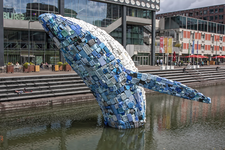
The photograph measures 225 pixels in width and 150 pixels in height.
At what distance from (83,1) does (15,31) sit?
34.1 ft

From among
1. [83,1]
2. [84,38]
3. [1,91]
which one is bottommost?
[1,91]

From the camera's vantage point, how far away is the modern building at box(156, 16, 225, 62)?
52844 mm

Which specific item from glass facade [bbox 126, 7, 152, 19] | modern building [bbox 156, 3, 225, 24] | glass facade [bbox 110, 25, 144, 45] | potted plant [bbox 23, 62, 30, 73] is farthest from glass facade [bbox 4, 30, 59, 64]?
modern building [bbox 156, 3, 225, 24]

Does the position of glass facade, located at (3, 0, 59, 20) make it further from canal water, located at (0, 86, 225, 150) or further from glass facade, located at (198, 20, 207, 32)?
glass facade, located at (198, 20, 207, 32)

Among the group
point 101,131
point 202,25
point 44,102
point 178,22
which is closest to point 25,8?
point 44,102

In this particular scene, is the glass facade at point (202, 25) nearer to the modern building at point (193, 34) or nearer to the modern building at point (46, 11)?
the modern building at point (193, 34)

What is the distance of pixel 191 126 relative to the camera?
10.8 metres

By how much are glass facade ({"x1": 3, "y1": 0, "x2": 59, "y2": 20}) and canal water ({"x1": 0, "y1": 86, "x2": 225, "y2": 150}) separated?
68.5ft

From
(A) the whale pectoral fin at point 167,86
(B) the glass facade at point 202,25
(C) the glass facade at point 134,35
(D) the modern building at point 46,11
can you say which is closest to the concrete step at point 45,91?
(A) the whale pectoral fin at point 167,86

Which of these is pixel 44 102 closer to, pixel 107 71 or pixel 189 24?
pixel 107 71

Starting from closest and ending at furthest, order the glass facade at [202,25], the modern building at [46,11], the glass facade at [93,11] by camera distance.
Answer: the modern building at [46,11], the glass facade at [93,11], the glass facade at [202,25]

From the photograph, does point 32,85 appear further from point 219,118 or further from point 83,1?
point 83,1

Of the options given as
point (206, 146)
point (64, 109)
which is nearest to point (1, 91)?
point (64, 109)

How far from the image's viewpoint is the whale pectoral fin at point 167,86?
318 inches
